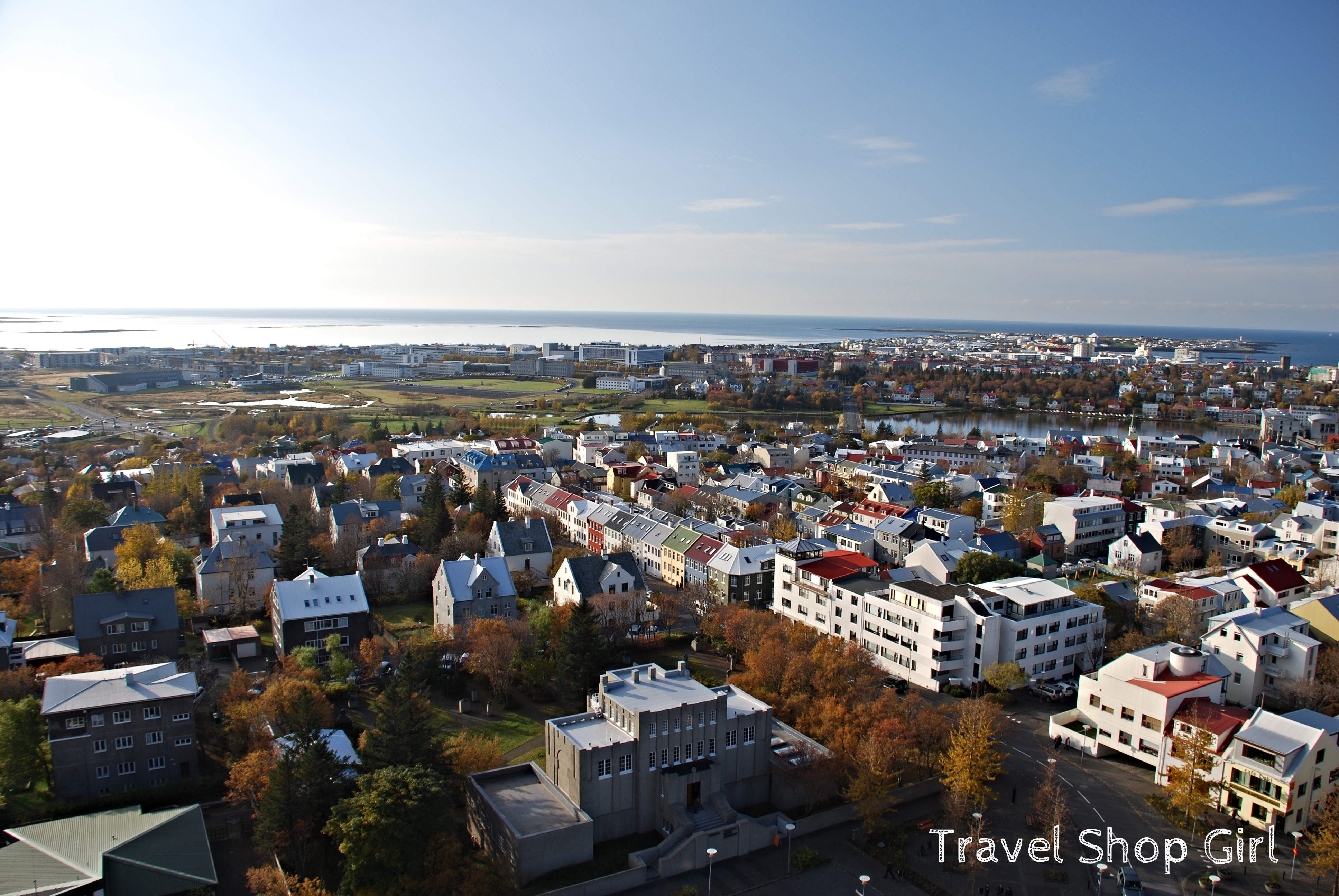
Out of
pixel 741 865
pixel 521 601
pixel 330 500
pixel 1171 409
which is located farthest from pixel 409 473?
pixel 1171 409

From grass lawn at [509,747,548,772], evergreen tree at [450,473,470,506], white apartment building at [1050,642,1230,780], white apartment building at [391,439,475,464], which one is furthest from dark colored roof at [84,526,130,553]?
white apartment building at [1050,642,1230,780]

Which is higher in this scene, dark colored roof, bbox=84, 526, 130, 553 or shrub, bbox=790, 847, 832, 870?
dark colored roof, bbox=84, 526, 130, 553

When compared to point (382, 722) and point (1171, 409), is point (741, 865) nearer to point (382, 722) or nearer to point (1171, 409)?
point (382, 722)

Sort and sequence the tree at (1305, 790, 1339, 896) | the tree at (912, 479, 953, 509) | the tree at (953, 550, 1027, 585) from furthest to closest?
the tree at (912, 479, 953, 509) < the tree at (953, 550, 1027, 585) < the tree at (1305, 790, 1339, 896)

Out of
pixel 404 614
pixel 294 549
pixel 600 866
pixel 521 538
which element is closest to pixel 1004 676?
pixel 600 866

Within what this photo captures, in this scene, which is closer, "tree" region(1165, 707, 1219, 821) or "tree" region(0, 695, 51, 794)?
"tree" region(1165, 707, 1219, 821)

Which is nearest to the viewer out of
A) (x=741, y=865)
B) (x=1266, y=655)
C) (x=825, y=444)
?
(x=741, y=865)

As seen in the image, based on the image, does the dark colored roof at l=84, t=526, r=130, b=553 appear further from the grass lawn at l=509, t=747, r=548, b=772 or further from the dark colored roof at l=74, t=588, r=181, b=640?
the grass lawn at l=509, t=747, r=548, b=772
